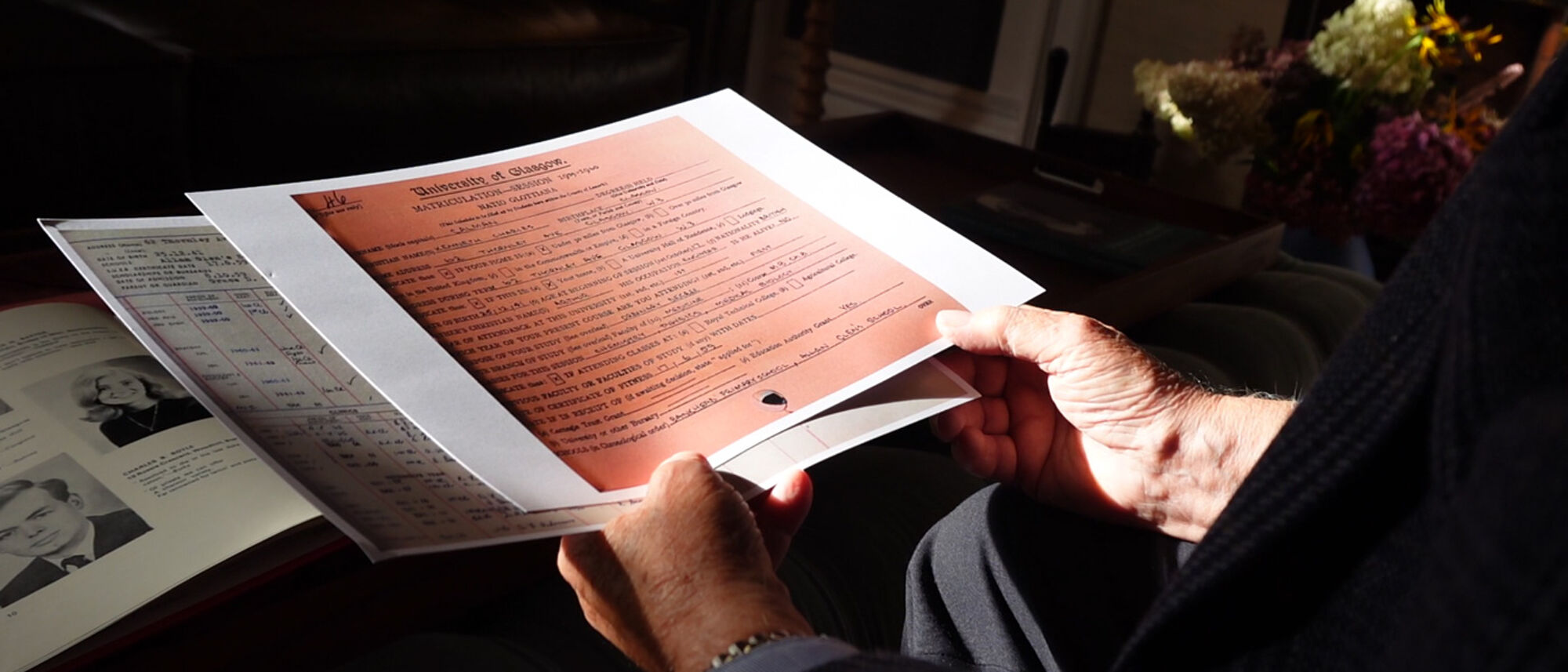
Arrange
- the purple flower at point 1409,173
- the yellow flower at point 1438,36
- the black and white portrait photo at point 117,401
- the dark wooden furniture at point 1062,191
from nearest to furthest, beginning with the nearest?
the black and white portrait photo at point 117,401 → the dark wooden furniture at point 1062,191 → the purple flower at point 1409,173 → the yellow flower at point 1438,36

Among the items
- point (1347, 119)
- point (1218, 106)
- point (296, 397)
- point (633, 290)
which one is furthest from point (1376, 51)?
point (296, 397)

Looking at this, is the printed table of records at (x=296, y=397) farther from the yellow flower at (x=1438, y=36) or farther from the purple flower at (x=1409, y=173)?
the yellow flower at (x=1438, y=36)

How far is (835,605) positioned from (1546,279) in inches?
19.0

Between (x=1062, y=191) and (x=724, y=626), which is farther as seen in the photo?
(x=1062, y=191)

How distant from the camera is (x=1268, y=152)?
1562 mm

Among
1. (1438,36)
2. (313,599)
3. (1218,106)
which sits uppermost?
(1438,36)

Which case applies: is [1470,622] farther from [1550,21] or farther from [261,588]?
[1550,21]

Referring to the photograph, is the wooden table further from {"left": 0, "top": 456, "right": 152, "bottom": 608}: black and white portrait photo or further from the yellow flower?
the yellow flower

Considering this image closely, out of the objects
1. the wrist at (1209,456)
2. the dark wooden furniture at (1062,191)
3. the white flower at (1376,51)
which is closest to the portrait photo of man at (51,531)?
the wrist at (1209,456)

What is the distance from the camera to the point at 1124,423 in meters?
0.59

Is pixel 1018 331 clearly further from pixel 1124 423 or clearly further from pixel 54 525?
pixel 54 525

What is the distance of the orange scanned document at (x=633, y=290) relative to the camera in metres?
0.46

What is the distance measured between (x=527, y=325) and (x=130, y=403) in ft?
0.67

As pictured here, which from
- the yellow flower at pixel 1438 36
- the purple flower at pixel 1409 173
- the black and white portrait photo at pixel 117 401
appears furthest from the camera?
the yellow flower at pixel 1438 36
